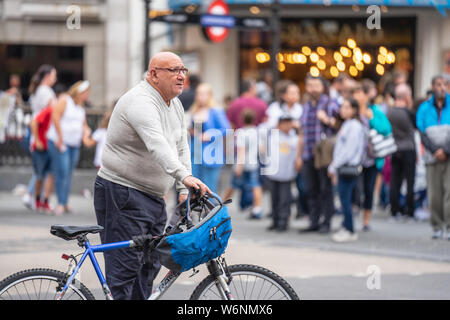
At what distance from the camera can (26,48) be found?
73.4 feet

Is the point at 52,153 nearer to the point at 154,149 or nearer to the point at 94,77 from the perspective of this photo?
the point at 154,149

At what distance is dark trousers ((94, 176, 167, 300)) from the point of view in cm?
523

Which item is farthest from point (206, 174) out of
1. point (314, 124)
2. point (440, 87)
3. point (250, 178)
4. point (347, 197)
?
point (440, 87)

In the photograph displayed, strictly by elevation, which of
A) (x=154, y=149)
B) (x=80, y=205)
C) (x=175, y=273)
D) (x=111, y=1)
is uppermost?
(x=111, y=1)

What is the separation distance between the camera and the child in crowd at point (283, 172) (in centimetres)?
1098

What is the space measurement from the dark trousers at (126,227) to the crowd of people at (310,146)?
16.7 ft

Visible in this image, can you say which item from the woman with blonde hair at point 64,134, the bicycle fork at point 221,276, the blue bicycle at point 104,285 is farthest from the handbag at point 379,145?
the bicycle fork at point 221,276

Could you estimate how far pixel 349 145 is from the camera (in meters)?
10.2

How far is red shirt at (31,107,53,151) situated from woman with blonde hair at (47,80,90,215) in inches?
6.5

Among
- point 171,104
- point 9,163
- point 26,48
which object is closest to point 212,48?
point 26,48

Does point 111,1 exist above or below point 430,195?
above

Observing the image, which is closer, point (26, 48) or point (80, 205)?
point (80, 205)

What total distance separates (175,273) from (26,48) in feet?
60.5

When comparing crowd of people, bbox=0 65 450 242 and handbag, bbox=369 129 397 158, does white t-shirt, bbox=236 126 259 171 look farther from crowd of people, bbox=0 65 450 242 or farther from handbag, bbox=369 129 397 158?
handbag, bbox=369 129 397 158
